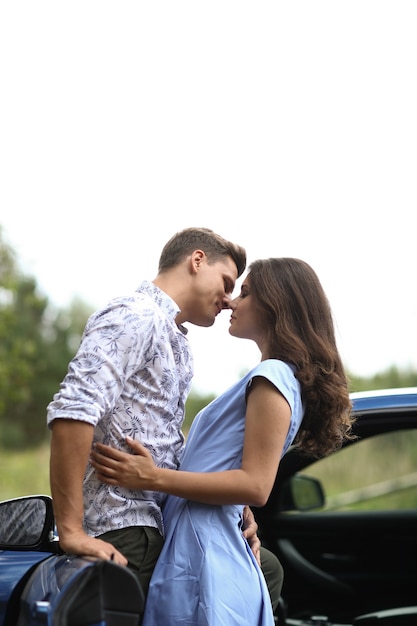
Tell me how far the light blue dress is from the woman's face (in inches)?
9.7

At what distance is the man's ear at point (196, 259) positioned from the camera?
2861 millimetres

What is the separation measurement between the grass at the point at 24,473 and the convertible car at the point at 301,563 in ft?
23.8

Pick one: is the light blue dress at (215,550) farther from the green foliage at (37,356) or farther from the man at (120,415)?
the green foliage at (37,356)

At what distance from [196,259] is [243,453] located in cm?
84

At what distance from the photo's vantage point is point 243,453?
7.62ft

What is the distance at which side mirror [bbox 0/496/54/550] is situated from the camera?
95.3 inches

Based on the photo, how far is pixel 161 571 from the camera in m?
2.33

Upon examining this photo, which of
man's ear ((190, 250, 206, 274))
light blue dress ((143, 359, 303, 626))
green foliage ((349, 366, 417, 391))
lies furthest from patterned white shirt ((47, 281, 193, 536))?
green foliage ((349, 366, 417, 391))

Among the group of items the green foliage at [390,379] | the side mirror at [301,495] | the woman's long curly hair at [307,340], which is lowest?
the green foliage at [390,379]

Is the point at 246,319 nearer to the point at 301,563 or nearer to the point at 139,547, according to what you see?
the point at 139,547

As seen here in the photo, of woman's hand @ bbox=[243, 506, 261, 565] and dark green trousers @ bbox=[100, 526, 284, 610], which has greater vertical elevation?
dark green trousers @ bbox=[100, 526, 284, 610]

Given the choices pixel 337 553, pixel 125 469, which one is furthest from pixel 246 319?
pixel 337 553

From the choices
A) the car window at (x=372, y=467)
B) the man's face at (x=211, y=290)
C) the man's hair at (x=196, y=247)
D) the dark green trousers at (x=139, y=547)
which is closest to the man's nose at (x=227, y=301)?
the man's face at (x=211, y=290)

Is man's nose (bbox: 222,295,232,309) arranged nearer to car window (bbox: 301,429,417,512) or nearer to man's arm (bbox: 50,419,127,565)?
man's arm (bbox: 50,419,127,565)
